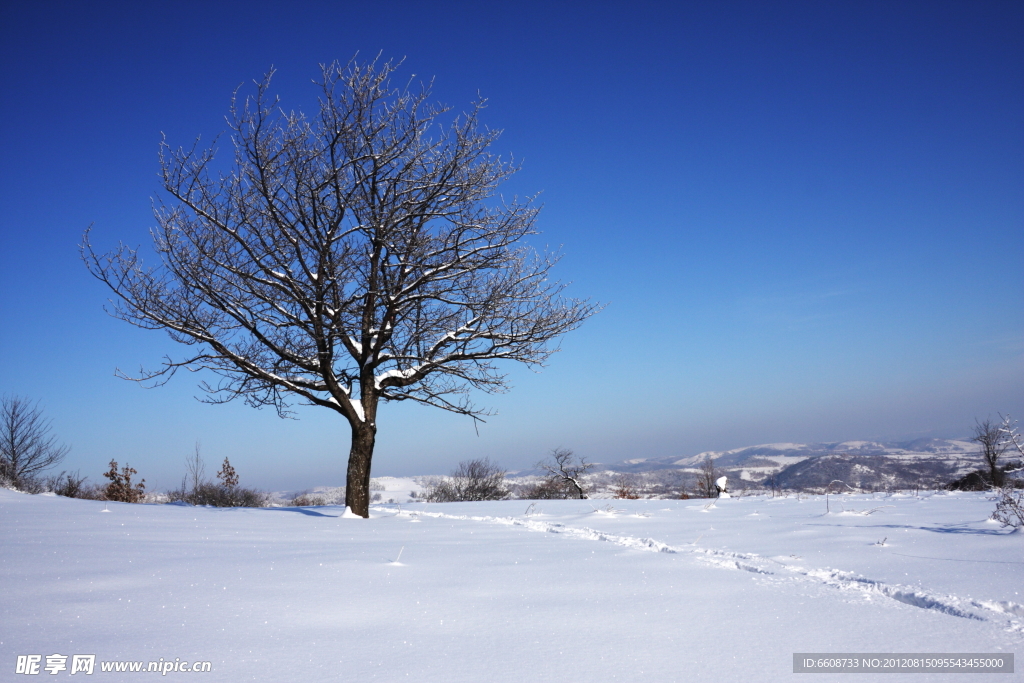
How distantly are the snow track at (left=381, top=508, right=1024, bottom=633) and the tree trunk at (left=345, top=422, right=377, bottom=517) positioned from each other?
11.7ft

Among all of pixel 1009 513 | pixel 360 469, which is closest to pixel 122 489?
pixel 360 469

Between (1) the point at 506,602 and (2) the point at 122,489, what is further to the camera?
(2) the point at 122,489

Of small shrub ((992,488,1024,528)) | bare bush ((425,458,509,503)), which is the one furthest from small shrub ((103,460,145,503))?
small shrub ((992,488,1024,528))

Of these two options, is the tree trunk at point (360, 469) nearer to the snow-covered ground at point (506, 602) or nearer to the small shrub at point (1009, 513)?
the snow-covered ground at point (506, 602)

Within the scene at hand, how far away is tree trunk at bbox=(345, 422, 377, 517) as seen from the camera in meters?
7.03

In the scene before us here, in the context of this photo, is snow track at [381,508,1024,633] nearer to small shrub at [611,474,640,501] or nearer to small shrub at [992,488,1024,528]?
small shrub at [992,488,1024,528]

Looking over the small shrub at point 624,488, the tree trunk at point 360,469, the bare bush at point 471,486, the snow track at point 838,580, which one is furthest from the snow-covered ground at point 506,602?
the bare bush at point 471,486

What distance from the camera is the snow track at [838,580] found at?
2002mm

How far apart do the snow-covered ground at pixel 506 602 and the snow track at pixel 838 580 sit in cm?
1

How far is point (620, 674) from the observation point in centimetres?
149

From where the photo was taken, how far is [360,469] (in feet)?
23.4

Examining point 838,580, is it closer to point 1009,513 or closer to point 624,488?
point 1009,513

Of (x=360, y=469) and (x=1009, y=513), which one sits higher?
(x=360, y=469)

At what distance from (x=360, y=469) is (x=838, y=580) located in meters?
5.83
